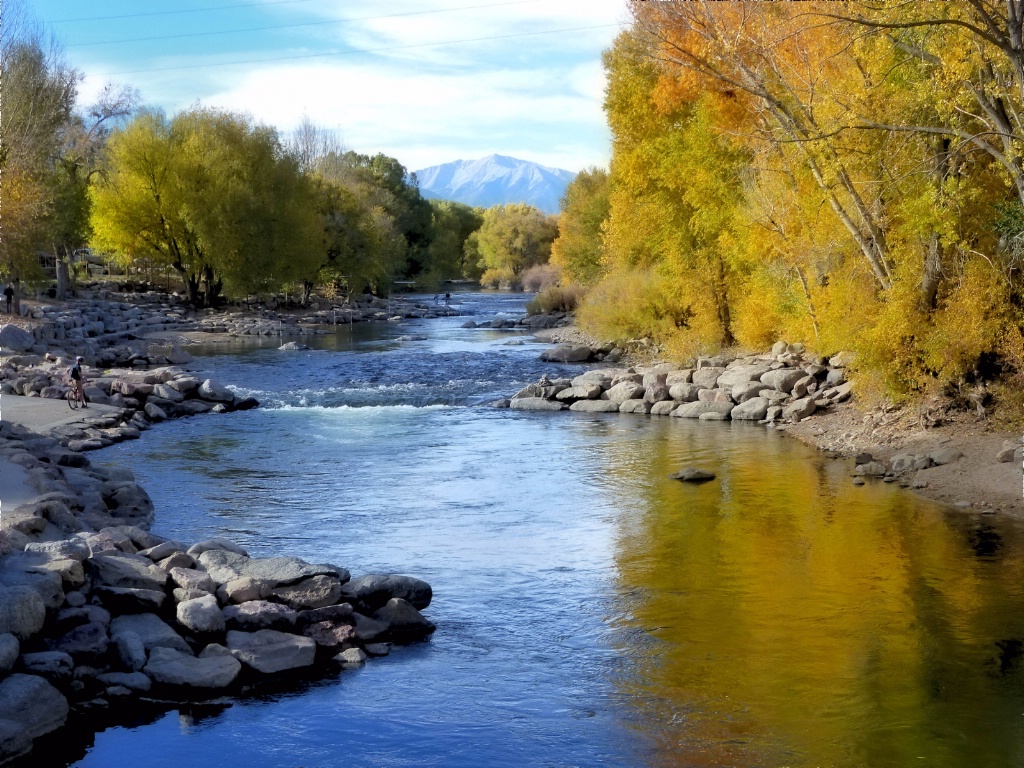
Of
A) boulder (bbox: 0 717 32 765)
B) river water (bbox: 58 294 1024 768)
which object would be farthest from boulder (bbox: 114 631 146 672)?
boulder (bbox: 0 717 32 765)

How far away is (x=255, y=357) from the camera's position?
4031 centimetres

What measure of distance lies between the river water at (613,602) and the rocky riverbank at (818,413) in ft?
2.74

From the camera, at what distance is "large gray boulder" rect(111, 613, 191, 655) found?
390 inches

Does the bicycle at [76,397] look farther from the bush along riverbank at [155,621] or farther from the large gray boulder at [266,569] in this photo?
the large gray boulder at [266,569]

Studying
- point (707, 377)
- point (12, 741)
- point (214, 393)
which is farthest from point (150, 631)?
point (707, 377)

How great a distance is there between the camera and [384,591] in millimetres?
11422

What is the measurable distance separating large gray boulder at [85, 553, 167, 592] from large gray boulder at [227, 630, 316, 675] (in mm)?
1137

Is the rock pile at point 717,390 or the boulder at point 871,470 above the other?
the rock pile at point 717,390

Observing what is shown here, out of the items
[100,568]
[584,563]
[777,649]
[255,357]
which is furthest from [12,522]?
[255,357]

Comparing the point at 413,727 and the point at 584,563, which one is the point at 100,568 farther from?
the point at 584,563

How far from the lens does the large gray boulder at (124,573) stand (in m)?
10.7

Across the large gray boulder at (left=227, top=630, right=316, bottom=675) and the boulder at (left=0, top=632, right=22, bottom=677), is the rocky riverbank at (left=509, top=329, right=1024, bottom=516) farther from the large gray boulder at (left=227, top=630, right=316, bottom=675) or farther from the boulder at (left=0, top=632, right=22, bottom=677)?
the boulder at (left=0, top=632, right=22, bottom=677)

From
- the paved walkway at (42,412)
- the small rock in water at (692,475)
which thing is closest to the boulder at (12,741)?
the small rock in water at (692,475)

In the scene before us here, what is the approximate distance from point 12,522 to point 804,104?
1546cm
